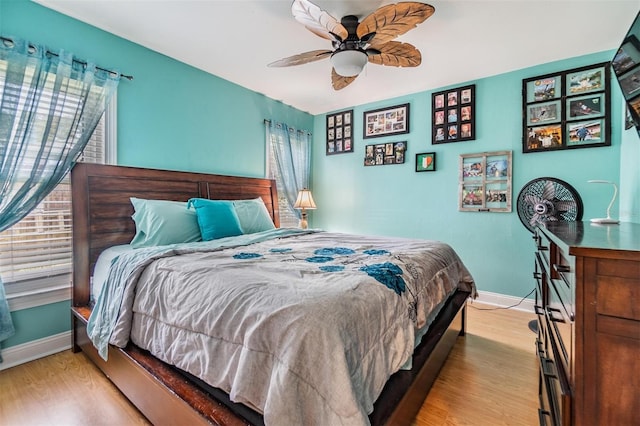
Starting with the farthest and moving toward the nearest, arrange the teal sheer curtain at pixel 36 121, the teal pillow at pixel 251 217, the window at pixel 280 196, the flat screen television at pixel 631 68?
the window at pixel 280 196 < the teal pillow at pixel 251 217 < the teal sheer curtain at pixel 36 121 < the flat screen television at pixel 631 68

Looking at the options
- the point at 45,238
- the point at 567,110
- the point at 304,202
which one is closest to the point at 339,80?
the point at 304,202

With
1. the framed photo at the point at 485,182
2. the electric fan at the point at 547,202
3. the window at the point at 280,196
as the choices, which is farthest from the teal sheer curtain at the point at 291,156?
the electric fan at the point at 547,202

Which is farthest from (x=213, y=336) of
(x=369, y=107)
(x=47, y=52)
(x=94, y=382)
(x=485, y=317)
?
(x=369, y=107)

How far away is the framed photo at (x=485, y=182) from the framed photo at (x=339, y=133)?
5.24ft

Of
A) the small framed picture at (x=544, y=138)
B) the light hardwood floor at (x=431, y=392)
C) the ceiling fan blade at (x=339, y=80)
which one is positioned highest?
the ceiling fan blade at (x=339, y=80)

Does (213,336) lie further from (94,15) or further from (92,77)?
(94,15)

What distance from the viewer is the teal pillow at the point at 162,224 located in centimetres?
216

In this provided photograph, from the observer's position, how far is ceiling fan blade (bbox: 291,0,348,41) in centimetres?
163

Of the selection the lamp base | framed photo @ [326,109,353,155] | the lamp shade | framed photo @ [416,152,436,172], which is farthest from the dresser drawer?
framed photo @ [326,109,353,155]

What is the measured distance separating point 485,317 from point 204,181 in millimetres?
3118

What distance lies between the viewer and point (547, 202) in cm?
252

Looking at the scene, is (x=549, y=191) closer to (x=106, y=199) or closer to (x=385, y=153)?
(x=385, y=153)

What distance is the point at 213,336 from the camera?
112cm

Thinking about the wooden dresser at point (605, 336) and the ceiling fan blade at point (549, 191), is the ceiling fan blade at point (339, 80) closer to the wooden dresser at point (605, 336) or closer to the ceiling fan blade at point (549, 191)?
the ceiling fan blade at point (549, 191)
